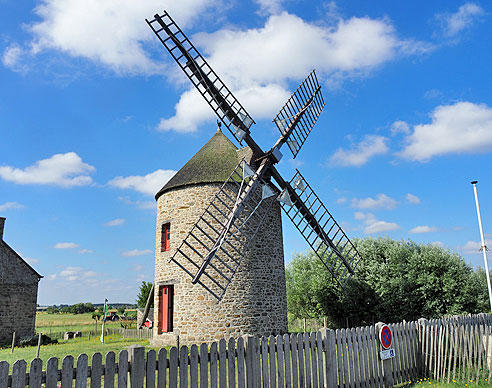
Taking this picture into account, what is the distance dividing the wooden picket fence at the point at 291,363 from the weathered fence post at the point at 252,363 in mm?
14

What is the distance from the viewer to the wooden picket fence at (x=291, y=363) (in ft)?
14.3

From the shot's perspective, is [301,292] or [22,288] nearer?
[22,288]

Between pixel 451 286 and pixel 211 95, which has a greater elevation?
pixel 211 95

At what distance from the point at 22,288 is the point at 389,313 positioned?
20375mm

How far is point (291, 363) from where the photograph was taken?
625 centimetres

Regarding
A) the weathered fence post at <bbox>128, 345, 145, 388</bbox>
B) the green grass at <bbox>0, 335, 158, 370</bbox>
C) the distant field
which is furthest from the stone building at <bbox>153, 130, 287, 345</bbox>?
the distant field

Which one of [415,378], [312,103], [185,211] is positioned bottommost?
[415,378]

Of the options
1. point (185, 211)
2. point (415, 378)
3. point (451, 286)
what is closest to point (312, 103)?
point (185, 211)

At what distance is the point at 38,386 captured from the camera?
→ 4.07 metres

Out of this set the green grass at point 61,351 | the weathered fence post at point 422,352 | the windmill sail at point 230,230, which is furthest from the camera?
the windmill sail at point 230,230

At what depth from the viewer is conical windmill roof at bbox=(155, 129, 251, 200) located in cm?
1477

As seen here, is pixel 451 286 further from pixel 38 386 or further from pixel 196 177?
pixel 38 386

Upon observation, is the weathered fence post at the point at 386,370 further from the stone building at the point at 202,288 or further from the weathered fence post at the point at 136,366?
the stone building at the point at 202,288

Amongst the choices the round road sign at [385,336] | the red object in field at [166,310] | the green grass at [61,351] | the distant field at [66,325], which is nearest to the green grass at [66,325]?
the distant field at [66,325]
